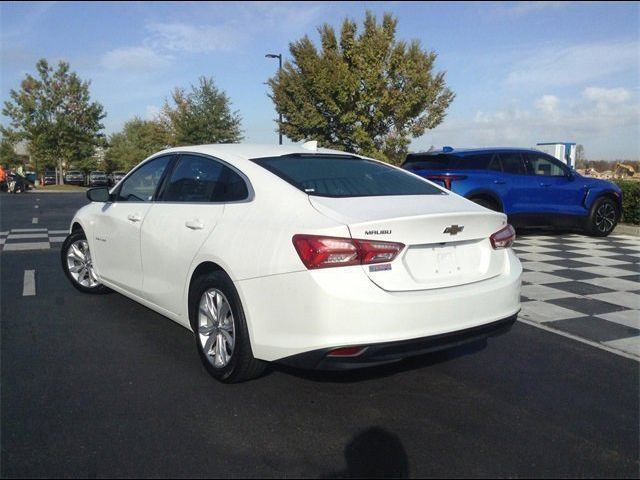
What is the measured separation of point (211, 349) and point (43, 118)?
41964 millimetres

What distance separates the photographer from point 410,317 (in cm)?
294

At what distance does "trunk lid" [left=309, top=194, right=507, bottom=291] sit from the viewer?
2.94m

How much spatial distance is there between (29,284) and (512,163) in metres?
7.72

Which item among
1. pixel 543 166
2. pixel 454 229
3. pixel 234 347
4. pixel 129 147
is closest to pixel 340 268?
pixel 454 229

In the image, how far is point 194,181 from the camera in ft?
13.3

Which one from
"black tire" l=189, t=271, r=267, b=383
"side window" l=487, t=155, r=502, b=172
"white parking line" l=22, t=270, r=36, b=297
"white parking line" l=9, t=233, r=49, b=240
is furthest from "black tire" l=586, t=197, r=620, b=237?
"white parking line" l=9, t=233, r=49, b=240

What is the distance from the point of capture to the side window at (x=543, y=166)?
10016 millimetres

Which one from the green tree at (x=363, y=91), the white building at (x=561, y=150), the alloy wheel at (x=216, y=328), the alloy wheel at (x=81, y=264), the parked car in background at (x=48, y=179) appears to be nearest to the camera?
the alloy wheel at (x=216, y=328)

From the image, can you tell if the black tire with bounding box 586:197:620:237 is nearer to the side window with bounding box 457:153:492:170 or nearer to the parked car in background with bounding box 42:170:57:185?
the side window with bounding box 457:153:492:170

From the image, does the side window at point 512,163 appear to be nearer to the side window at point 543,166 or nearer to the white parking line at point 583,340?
the side window at point 543,166

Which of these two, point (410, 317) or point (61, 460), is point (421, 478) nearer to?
point (410, 317)

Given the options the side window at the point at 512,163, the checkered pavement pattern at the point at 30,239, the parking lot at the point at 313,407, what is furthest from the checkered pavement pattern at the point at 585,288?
the checkered pavement pattern at the point at 30,239

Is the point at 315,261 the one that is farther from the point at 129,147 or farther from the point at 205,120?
the point at 129,147

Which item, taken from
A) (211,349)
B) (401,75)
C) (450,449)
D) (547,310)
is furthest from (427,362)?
(401,75)
